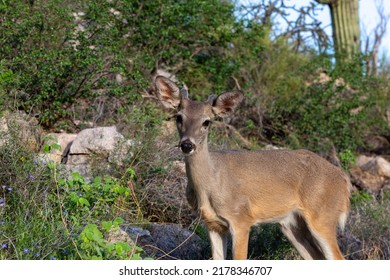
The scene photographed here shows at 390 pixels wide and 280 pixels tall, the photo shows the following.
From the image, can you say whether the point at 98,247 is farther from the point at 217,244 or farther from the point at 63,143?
the point at 63,143

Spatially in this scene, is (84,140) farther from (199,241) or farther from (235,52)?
(235,52)

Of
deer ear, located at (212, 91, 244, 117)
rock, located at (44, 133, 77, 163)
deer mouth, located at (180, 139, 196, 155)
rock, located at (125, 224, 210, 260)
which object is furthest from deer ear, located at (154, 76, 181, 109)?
rock, located at (44, 133, 77, 163)

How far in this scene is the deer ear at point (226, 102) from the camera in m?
7.67

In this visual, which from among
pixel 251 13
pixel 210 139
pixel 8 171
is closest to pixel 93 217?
pixel 8 171

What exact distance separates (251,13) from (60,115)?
7176mm

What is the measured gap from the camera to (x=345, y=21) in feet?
59.6

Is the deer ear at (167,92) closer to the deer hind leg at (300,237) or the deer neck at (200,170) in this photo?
the deer neck at (200,170)

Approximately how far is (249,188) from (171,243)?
1417mm

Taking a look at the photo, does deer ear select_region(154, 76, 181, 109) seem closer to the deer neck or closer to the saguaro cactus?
the deer neck

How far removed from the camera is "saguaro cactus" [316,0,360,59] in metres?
18.1

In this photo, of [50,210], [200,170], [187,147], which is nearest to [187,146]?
[187,147]

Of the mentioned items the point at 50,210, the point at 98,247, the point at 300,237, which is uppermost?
the point at 50,210

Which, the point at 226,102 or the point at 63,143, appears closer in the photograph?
the point at 226,102

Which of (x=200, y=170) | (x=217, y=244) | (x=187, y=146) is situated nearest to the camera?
(x=187, y=146)
